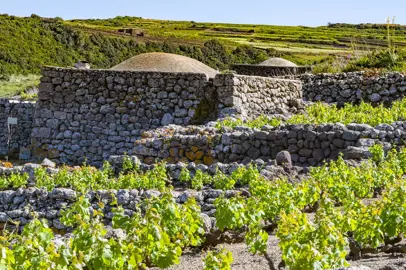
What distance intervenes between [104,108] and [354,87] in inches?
305

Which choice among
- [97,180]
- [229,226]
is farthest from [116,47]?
[229,226]

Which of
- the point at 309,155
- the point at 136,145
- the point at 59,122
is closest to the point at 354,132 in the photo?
the point at 309,155

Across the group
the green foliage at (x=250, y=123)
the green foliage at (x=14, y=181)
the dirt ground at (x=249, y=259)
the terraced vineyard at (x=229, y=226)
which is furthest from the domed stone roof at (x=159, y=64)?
the dirt ground at (x=249, y=259)

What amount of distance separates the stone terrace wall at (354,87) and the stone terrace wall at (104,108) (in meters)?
5.50

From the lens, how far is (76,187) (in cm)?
963

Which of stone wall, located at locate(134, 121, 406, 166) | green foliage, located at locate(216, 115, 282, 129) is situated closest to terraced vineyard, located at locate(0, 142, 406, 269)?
stone wall, located at locate(134, 121, 406, 166)

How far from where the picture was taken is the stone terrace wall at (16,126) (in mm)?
19688

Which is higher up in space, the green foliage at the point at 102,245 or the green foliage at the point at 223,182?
the green foliage at the point at 102,245

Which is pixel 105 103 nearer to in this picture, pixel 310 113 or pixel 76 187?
pixel 310 113

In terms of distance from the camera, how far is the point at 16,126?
19.8 meters

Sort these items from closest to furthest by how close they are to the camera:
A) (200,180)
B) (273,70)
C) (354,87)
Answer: (200,180)
(354,87)
(273,70)

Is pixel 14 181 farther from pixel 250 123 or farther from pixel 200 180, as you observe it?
pixel 250 123

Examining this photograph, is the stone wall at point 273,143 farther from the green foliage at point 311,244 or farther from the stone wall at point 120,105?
the green foliage at point 311,244

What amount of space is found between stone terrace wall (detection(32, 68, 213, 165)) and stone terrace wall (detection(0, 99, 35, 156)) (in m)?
2.61
